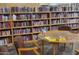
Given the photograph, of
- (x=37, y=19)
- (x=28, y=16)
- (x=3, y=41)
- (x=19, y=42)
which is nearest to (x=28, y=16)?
(x=28, y=16)

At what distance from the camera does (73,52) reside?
1.79 m

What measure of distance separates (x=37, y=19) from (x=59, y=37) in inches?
15.2

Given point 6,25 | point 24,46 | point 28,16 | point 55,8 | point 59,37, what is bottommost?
point 24,46

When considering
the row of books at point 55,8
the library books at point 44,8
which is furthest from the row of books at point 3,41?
the library books at point 44,8

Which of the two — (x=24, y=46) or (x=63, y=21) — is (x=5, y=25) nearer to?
(x=24, y=46)

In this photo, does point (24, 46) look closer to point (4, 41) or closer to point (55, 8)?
→ point (4, 41)

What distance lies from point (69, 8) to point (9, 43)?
94 cm

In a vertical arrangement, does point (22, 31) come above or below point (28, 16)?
below

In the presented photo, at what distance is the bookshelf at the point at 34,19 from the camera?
1.75m

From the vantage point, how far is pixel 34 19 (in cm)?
180

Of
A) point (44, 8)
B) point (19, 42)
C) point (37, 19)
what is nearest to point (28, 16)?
point (37, 19)
